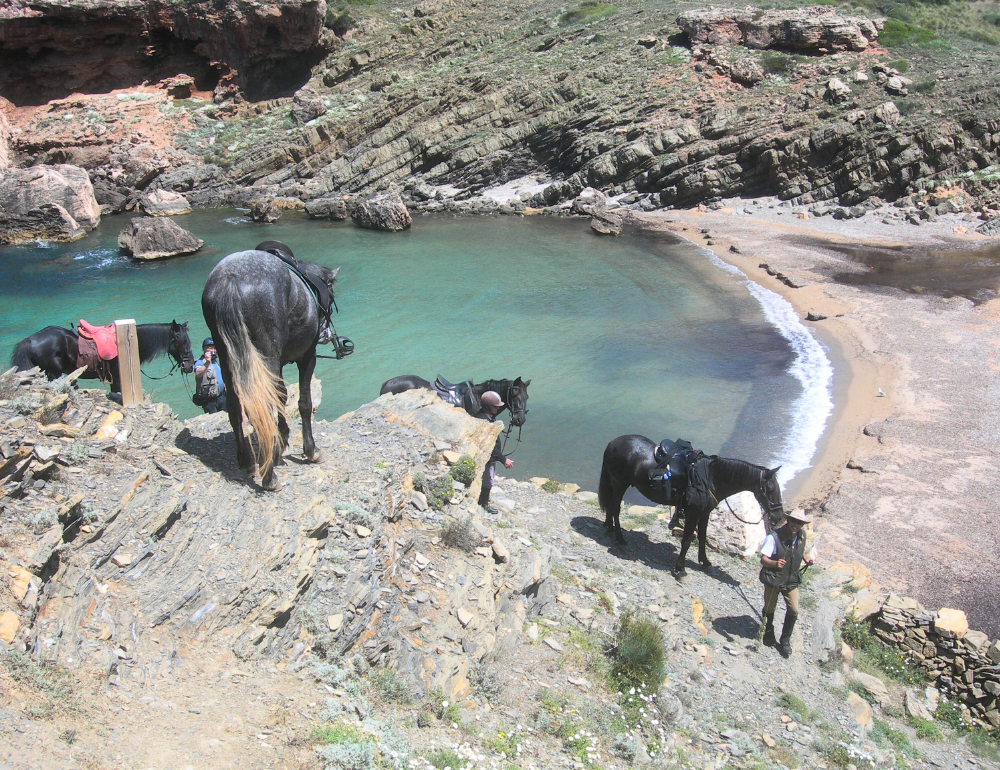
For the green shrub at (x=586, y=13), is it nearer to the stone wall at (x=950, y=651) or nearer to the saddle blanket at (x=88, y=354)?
the saddle blanket at (x=88, y=354)

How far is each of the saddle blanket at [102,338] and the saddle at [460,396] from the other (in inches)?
198

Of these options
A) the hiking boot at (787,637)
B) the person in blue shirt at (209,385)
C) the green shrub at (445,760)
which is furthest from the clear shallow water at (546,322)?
the green shrub at (445,760)

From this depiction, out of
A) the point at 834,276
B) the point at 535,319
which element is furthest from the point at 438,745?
the point at 834,276

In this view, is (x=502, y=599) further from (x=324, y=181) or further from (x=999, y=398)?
(x=324, y=181)

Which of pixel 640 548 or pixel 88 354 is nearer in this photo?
pixel 640 548

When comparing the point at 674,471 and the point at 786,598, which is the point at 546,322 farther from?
A: the point at 786,598

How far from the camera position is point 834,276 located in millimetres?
25922

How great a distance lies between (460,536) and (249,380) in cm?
252

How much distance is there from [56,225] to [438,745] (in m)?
36.0

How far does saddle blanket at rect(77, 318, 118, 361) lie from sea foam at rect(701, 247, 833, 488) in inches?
437

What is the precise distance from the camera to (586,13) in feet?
181

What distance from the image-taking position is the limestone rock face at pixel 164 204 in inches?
1526

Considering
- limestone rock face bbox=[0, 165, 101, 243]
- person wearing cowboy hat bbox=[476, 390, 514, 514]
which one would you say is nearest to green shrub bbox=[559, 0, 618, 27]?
limestone rock face bbox=[0, 165, 101, 243]

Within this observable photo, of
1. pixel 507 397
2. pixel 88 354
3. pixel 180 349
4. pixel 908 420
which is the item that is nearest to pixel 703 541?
pixel 507 397
